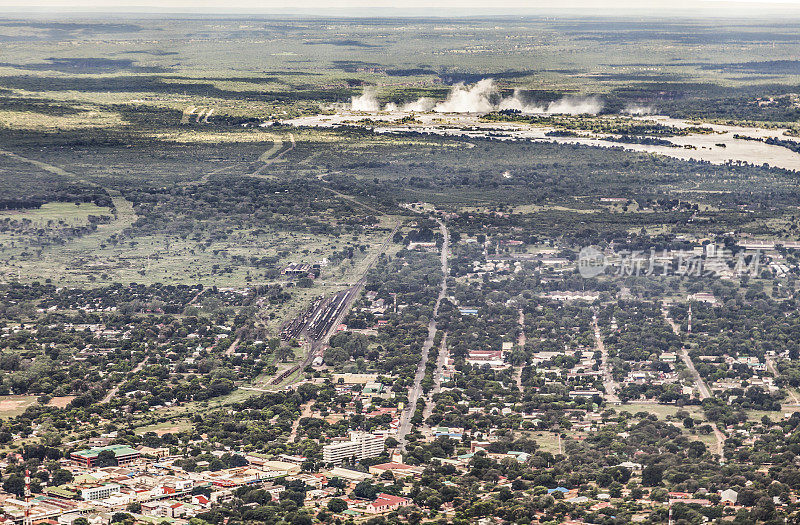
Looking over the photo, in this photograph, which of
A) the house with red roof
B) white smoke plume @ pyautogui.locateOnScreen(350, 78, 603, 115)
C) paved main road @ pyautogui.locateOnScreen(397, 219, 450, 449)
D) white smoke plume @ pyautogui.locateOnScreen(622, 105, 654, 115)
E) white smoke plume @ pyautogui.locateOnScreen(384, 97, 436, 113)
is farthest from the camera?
white smoke plume @ pyautogui.locateOnScreen(384, 97, 436, 113)

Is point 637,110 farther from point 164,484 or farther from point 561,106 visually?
point 164,484

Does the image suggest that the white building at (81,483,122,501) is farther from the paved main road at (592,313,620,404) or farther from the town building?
the paved main road at (592,313,620,404)

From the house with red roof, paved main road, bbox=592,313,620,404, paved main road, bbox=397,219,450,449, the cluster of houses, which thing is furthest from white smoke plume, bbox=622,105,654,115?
the house with red roof

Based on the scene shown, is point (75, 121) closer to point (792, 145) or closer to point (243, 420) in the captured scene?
point (792, 145)

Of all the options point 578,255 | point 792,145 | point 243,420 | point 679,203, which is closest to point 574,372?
point 243,420

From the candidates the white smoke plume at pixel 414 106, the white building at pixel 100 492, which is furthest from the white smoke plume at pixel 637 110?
the white building at pixel 100 492
